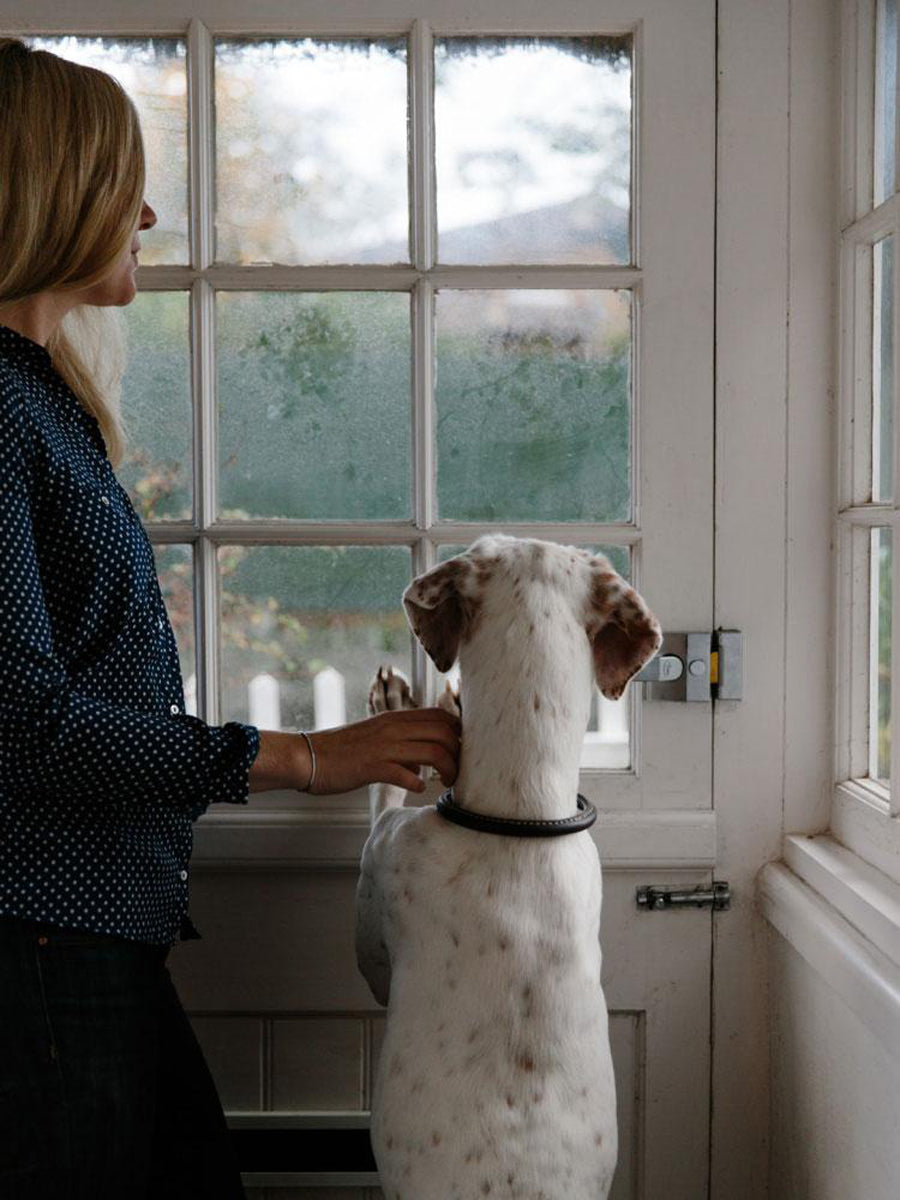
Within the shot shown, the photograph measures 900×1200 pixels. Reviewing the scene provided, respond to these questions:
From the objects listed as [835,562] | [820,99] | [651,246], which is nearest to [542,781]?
[835,562]

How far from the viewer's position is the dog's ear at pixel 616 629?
4.87 ft

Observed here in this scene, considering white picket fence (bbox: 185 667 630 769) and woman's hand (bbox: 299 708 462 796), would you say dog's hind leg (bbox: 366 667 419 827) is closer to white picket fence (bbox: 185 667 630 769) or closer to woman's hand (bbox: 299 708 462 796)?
white picket fence (bbox: 185 667 630 769)

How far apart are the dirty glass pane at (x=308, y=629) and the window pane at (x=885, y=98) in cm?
89

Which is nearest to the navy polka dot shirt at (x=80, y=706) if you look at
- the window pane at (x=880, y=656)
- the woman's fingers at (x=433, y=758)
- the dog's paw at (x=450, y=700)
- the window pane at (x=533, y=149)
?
the woman's fingers at (x=433, y=758)

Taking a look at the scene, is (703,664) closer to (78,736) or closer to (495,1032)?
(495,1032)

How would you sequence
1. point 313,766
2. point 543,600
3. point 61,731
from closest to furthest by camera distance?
point 61,731 → point 313,766 → point 543,600

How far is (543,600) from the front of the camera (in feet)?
4.80

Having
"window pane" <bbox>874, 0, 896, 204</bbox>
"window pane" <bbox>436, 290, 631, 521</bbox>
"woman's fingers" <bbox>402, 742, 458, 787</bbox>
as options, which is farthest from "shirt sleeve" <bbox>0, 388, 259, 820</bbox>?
"window pane" <bbox>874, 0, 896, 204</bbox>

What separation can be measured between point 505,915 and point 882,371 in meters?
0.98

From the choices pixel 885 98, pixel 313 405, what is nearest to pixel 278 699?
pixel 313 405

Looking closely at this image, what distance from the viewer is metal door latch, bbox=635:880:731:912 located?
189 cm

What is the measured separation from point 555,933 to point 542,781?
0.17 meters

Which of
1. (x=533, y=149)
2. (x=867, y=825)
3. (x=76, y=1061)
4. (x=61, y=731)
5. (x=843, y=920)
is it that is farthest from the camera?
(x=533, y=149)

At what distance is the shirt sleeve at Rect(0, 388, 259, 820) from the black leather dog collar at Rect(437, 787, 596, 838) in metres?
0.31
